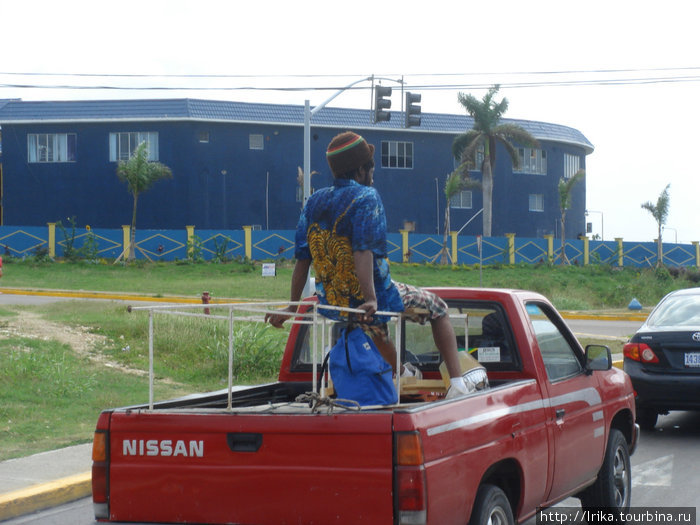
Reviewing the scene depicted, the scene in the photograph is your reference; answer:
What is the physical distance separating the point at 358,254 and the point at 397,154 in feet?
161

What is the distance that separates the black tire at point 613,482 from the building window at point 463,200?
48693 mm

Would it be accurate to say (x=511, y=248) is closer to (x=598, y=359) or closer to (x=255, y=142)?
(x=255, y=142)

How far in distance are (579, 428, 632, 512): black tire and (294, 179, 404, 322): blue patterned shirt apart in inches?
93.6

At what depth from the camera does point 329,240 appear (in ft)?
15.9

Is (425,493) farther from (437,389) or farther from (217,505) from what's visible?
(437,389)

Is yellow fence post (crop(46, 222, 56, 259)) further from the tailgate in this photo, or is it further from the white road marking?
the tailgate

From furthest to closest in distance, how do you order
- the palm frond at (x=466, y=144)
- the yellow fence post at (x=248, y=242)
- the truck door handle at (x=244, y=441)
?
the palm frond at (x=466, y=144) < the yellow fence post at (x=248, y=242) < the truck door handle at (x=244, y=441)

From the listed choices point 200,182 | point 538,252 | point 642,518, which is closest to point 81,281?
point 200,182

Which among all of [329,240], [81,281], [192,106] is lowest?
[81,281]

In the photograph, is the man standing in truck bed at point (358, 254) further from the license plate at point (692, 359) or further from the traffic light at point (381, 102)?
the traffic light at point (381, 102)

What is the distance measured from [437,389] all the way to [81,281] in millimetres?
32315

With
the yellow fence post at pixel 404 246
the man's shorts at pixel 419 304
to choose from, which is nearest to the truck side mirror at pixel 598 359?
the man's shorts at pixel 419 304

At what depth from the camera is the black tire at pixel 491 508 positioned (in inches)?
178

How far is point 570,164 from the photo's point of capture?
59.6m
